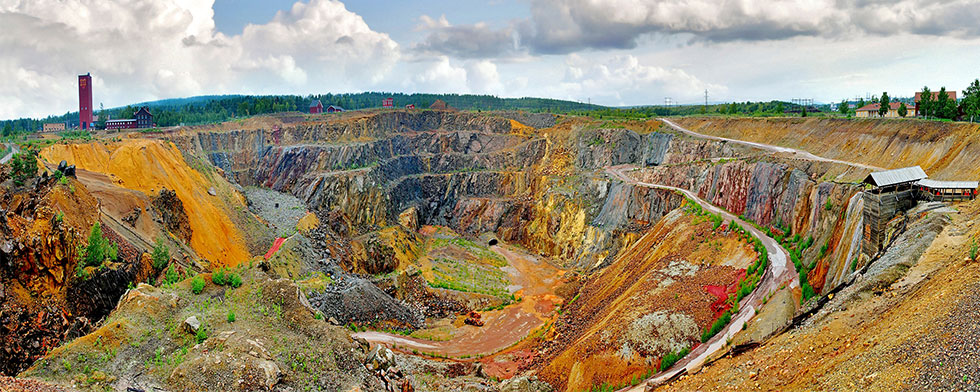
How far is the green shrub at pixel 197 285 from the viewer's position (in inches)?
1026

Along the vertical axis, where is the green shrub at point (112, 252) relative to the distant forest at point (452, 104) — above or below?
below

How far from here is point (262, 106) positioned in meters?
119

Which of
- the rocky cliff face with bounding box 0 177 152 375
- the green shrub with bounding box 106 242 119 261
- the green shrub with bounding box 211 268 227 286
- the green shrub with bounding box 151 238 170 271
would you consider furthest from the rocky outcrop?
the green shrub with bounding box 211 268 227 286

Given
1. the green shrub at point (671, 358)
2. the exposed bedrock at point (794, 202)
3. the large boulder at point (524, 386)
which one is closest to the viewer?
the green shrub at point (671, 358)

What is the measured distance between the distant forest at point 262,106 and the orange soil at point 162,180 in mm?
38851

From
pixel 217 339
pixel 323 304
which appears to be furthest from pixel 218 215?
pixel 217 339

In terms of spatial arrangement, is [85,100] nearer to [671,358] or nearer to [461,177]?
[461,177]

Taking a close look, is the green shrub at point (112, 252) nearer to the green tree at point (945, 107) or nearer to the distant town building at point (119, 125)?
the distant town building at point (119, 125)

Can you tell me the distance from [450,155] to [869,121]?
2442 inches

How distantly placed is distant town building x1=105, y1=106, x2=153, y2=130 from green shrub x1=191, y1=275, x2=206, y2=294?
72.4 meters

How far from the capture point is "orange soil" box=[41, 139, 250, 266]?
45812mm

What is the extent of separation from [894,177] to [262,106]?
375 feet

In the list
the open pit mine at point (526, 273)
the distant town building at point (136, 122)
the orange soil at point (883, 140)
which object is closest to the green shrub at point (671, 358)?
the open pit mine at point (526, 273)

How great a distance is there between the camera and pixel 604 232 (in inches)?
2462
